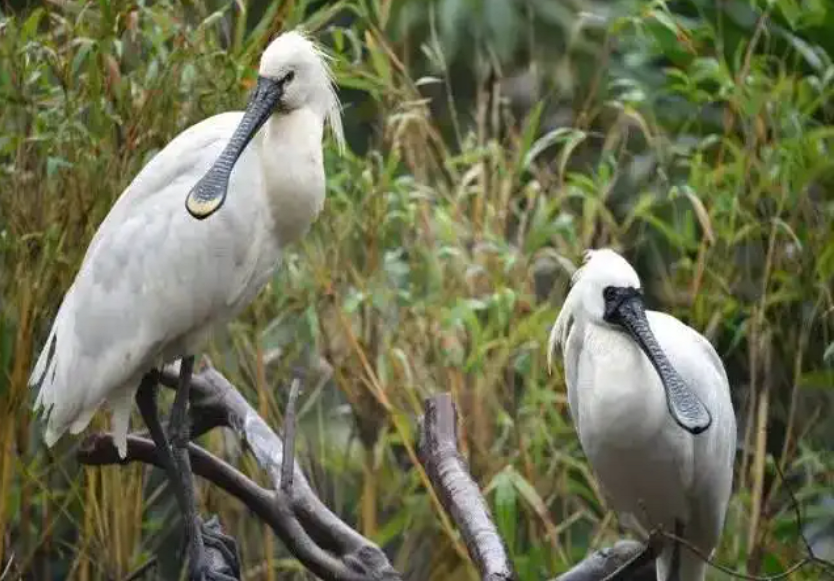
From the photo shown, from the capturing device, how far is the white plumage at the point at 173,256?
156 inches

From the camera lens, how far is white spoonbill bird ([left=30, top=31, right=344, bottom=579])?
3961mm

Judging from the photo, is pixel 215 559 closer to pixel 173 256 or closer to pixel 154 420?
pixel 154 420

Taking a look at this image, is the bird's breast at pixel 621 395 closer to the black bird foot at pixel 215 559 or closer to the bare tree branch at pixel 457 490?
the bare tree branch at pixel 457 490

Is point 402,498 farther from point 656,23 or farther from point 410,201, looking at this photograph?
point 656,23

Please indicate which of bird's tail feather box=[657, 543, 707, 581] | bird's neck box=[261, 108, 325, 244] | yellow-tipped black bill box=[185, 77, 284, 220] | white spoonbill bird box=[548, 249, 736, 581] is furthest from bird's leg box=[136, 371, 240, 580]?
bird's tail feather box=[657, 543, 707, 581]

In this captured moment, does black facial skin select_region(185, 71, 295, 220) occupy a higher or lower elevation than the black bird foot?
higher

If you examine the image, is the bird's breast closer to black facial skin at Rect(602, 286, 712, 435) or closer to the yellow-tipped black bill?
black facial skin at Rect(602, 286, 712, 435)

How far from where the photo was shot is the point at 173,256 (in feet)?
13.0

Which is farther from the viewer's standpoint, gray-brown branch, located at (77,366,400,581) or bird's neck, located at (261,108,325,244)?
bird's neck, located at (261,108,325,244)

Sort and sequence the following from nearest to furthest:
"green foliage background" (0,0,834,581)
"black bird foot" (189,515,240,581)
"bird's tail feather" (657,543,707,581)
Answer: "black bird foot" (189,515,240,581) < "bird's tail feather" (657,543,707,581) < "green foliage background" (0,0,834,581)

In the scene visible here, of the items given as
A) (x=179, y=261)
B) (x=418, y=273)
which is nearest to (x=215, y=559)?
(x=179, y=261)

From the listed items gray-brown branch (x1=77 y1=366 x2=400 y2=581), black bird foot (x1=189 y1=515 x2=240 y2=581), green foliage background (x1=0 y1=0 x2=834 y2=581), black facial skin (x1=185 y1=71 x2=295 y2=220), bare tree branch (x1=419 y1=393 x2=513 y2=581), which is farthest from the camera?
green foliage background (x1=0 y1=0 x2=834 y2=581)

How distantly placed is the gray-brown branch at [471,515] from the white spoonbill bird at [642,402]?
6.2 inches

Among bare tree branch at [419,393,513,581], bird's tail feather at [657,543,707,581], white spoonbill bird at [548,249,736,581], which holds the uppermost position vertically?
bare tree branch at [419,393,513,581]
